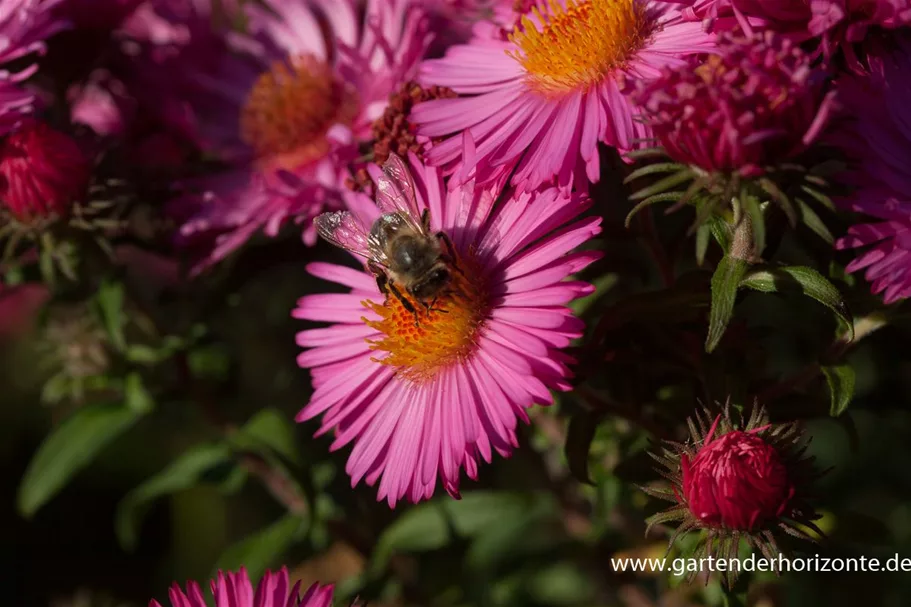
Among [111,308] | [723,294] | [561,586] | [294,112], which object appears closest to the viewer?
[723,294]

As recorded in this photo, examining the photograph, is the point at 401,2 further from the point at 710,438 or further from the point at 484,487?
the point at 484,487

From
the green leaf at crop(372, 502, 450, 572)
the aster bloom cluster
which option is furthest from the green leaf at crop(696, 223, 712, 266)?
the green leaf at crop(372, 502, 450, 572)

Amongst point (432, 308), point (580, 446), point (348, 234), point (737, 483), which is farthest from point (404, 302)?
point (737, 483)

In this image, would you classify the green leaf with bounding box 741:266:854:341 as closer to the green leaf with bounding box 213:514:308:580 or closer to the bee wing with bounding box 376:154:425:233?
the bee wing with bounding box 376:154:425:233

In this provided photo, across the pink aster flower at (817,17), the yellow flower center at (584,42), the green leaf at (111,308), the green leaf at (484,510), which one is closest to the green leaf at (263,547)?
the green leaf at (484,510)

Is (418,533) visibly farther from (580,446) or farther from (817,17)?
(817,17)

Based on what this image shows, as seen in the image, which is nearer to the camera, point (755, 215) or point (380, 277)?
point (755, 215)
